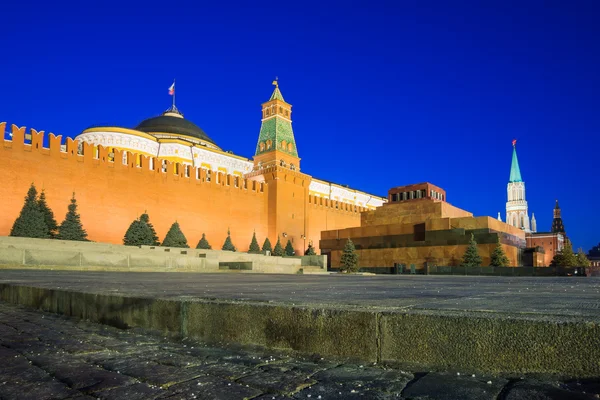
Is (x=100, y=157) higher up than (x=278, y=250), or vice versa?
(x=100, y=157)

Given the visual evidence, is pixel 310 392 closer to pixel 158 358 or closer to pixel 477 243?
pixel 158 358

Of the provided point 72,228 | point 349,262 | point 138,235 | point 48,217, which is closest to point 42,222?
point 48,217

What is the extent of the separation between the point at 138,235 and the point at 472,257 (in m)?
16.9

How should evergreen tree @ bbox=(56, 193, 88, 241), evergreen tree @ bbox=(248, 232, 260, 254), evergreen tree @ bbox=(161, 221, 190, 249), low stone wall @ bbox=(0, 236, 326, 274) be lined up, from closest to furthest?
low stone wall @ bbox=(0, 236, 326, 274) < evergreen tree @ bbox=(56, 193, 88, 241) < evergreen tree @ bbox=(161, 221, 190, 249) < evergreen tree @ bbox=(248, 232, 260, 254)

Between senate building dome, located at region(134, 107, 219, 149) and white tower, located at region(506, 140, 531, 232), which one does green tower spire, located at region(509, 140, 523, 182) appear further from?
senate building dome, located at region(134, 107, 219, 149)

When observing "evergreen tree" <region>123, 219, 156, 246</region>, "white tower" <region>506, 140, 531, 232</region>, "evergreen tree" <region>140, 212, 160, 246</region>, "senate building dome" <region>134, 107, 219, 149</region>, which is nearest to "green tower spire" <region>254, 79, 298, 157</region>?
"senate building dome" <region>134, 107, 219, 149</region>

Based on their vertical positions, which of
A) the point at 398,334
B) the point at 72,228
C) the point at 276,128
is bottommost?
the point at 398,334

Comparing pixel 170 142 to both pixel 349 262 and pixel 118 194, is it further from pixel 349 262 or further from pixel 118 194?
pixel 349 262

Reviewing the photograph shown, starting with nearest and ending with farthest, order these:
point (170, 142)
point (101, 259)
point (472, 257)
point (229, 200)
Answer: point (101, 259), point (472, 257), point (229, 200), point (170, 142)

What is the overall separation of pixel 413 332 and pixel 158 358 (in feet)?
3.69

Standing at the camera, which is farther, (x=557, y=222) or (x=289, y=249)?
(x=557, y=222)

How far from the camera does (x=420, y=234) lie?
A: 76.6 feet

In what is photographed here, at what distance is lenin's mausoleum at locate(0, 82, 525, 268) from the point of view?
72.0 ft

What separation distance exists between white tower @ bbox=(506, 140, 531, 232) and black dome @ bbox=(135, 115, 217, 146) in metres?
65.6
